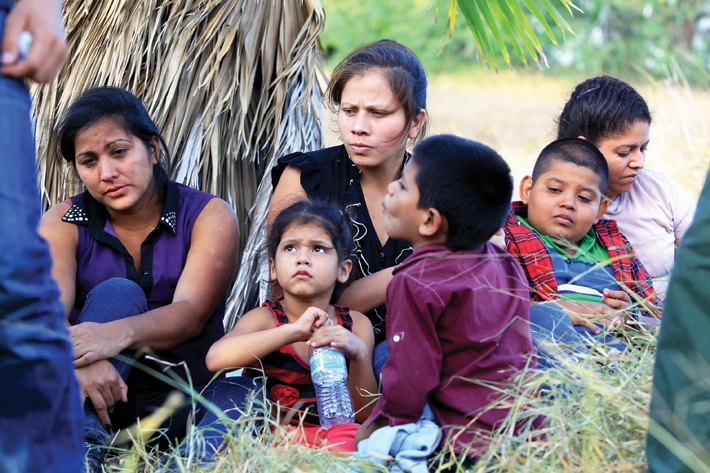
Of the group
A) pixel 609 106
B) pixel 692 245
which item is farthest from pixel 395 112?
pixel 692 245

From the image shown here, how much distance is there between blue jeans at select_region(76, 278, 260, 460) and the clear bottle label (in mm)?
318

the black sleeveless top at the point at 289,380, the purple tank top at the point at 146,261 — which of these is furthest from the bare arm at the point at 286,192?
the black sleeveless top at the point at 289,380

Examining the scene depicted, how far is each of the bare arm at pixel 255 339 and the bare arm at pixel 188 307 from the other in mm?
224

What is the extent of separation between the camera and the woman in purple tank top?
2.22 m

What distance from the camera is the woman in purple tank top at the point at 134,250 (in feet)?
7.27

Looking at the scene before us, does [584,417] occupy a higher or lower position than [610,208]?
lower

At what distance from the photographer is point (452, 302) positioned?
1.67 meters

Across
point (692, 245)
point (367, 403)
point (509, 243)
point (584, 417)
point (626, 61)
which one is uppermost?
point (626, 61)

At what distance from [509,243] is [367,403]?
35.2 inches

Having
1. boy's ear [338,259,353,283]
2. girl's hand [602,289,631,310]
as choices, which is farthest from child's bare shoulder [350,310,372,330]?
girl's hand [602,289,631,310]

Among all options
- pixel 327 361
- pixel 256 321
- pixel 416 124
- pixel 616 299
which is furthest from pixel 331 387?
pixel 416 124

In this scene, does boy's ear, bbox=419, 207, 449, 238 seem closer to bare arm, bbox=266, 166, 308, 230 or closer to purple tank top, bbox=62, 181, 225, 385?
bare arm, bbox=266, 166, 308, 230

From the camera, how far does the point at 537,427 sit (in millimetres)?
1768

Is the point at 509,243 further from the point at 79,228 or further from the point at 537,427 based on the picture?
the point at 79,228
